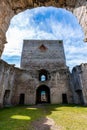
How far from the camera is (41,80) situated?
20.1 metres

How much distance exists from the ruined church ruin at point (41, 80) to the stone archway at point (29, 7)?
11.5 meters

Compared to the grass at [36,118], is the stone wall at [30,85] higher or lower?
higher

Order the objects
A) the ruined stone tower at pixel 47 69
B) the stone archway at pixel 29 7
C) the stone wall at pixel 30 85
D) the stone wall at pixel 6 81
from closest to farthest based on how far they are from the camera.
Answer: the stone archway at pixel 29 7
the stone wall at pixel 6 81
the stone wall at pixel 30 85
the ruined stone tower at pixel 47 69

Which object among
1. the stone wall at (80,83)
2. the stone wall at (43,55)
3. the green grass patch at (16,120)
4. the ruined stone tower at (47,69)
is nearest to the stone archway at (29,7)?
the green grass patch at (16,120)

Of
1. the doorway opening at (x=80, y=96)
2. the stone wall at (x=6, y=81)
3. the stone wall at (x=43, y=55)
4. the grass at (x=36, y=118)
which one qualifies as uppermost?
the stone wall at (x=43, y=55)

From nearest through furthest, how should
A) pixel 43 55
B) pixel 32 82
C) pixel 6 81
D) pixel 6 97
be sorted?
1. pixel 6 81
2. pixel 6 97
3. pixel 32 82
4. pixel 43 55

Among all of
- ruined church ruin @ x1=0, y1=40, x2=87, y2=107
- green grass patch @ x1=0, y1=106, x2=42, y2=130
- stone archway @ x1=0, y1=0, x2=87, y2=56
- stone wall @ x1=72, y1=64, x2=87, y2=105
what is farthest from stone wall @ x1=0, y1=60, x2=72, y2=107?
stone archway @ x1=0, y1=0, x2=87, y2=56

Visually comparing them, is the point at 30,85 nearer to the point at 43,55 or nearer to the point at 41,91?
the point at 41,91

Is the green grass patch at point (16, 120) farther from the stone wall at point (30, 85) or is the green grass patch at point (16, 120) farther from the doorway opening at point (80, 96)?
the doorway opening at point (80, 96)

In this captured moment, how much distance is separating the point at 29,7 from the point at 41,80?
16.4 m

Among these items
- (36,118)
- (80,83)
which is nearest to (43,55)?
(80,83)

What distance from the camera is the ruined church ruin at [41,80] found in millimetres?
16375

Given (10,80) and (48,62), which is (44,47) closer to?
(48,62)

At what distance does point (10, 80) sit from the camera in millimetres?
17156
